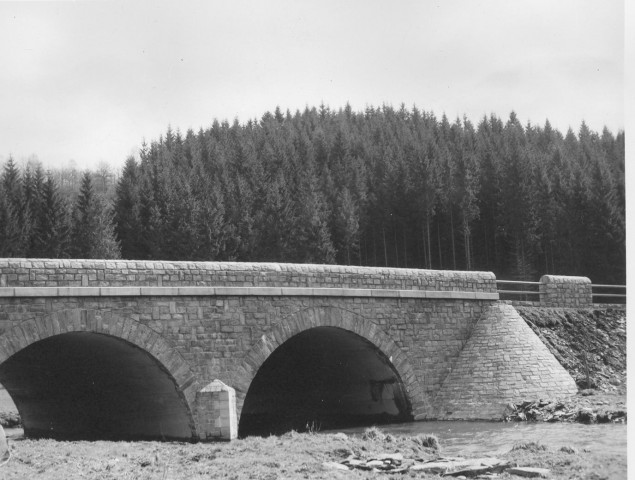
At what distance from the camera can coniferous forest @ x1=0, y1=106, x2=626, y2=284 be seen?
131 feet

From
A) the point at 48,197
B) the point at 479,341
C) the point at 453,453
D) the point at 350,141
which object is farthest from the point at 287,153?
the point at 453,453

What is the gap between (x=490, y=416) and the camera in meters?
21.0

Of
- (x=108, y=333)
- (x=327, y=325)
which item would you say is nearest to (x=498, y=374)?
(x=327, y=325)

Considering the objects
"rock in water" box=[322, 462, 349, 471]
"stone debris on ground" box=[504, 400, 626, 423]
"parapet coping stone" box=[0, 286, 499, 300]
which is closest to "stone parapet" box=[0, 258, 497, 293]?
"parapet coping stone" box=[0, 286, 499, 300]

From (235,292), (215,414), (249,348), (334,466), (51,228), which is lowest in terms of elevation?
(334,466)

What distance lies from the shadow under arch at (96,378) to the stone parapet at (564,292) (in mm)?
12459

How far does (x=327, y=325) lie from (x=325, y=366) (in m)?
4.38

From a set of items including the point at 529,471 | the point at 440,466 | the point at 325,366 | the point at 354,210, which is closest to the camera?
the point at 529,471

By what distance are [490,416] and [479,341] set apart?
Answer: 2.55 meters

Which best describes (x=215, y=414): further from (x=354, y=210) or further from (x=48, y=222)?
(x=354, y=210)

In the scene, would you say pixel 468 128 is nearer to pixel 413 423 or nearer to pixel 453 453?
pixel 413 423

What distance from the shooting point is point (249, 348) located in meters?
18.8

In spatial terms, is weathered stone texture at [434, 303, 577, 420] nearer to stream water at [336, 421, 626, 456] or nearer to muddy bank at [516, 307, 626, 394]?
stream water at [336, 421, 626, 456]

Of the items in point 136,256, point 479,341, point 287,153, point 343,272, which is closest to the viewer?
point 343,272
